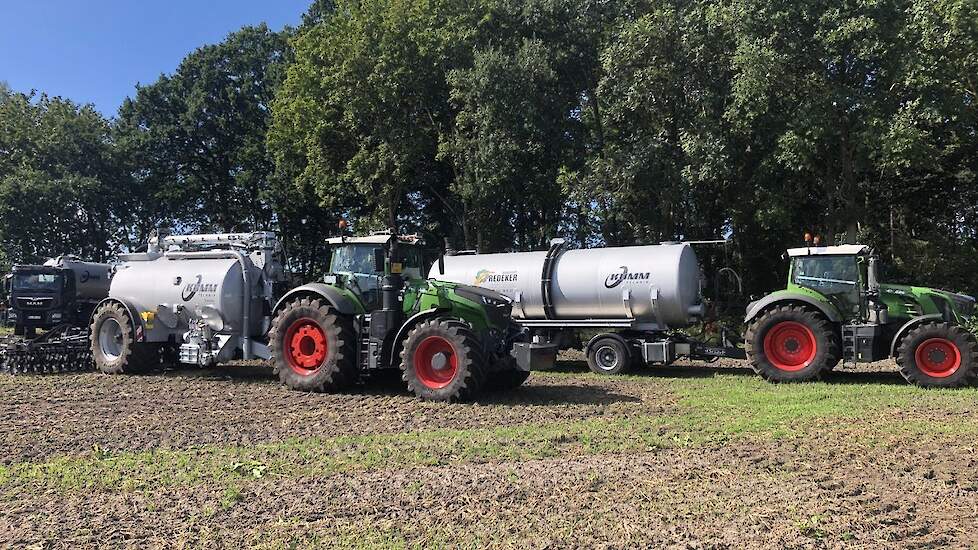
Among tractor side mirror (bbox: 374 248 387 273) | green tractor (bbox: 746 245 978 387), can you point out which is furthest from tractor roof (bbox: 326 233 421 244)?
green tractor (bbox: 746 245 978 387)

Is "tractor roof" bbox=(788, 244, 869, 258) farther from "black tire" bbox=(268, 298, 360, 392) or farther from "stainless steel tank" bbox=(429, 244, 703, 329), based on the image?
"black tire" bbox=(268, 298, 360, 392)

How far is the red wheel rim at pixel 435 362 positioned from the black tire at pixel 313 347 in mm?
1266

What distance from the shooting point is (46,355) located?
13.8 meters

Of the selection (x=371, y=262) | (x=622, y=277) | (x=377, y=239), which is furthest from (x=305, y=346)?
(x=622, y=277)

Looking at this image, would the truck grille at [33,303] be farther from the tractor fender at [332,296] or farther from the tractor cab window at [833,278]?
the tractor cab window at [833,278]

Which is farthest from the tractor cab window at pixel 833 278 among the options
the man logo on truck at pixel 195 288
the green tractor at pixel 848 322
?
the man logo on truck at pixel 195 288

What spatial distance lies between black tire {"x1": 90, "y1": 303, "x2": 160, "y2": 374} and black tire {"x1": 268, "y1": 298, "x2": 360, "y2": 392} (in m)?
3.52

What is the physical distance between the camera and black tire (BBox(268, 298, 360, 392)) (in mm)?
10883

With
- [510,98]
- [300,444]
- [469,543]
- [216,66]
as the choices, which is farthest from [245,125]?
[469,543]

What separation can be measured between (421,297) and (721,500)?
Answer: 6.38m

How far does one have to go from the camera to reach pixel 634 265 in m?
14.7

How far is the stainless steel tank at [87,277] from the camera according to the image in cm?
2392

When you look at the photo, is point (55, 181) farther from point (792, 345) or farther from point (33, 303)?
point (792, 345)

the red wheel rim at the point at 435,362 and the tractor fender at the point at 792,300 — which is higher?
the tractor fender at the point at 792,300
